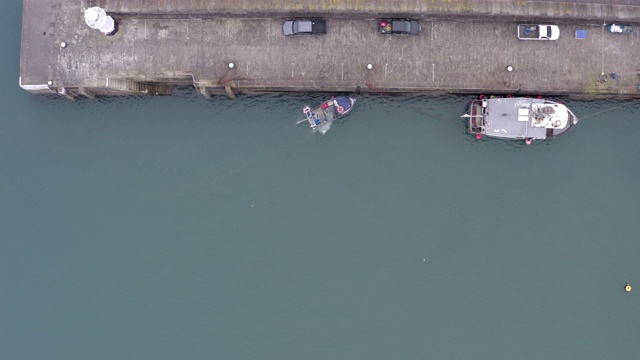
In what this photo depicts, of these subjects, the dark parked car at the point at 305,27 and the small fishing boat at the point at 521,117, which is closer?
the dark parked car at the point at 305,27

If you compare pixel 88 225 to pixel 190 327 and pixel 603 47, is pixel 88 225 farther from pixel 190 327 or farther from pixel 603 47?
pixel 603 47

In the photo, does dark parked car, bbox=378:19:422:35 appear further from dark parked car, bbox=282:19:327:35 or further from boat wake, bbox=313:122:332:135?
boat wake, bbox=313:122:332:135

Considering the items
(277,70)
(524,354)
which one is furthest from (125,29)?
(524,354)

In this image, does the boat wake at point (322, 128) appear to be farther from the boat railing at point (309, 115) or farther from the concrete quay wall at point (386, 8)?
the concrete quay wall at point (386, 8)

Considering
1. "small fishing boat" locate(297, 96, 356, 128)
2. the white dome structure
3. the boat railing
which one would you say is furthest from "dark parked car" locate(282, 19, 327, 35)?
the white dome structure

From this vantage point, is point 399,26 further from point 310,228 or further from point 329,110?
point 310,228

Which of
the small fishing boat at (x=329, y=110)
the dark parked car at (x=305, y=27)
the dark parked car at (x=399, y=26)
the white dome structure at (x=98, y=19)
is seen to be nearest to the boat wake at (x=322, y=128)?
the small fishing boat at (x=329, y=110)

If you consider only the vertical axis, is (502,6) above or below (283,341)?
above
